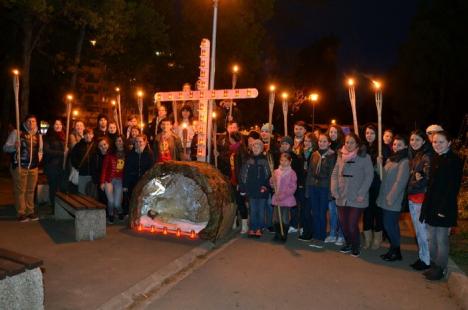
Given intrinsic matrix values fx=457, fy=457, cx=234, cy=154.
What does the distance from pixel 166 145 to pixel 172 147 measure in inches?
5.0

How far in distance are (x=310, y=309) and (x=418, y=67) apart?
3529 cm

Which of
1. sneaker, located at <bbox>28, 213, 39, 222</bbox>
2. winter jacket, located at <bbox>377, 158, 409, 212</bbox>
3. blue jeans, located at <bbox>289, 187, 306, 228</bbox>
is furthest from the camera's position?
sneaker, located at <bbox>28, 213, 39, 222</bbox>

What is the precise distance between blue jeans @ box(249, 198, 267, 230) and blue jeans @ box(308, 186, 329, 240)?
2.80ft

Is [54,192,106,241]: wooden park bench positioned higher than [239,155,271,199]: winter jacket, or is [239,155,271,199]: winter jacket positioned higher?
[239,155,271,199]: winter jacket

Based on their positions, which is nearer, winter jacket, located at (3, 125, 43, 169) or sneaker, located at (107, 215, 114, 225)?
winter jacket, located at (3, 125, 43, 169)

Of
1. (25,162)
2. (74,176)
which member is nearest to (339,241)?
(74,176)

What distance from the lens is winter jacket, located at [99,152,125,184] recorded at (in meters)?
9.08

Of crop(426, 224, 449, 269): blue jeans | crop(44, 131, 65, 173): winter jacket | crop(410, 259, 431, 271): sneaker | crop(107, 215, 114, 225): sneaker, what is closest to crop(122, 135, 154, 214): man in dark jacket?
crop(107, 215, 114, 225): sneaker

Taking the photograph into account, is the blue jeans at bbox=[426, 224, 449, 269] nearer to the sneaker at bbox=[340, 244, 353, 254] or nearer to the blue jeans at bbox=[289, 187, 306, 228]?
the sneaker at bbox=[340, 244, 353, 254]

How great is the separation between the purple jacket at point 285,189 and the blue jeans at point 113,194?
3.25 metres

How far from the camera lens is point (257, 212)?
8258 mm

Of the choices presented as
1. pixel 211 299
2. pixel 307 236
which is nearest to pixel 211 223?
pixel 307 236

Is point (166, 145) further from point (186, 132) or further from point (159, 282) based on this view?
point (159, 282)

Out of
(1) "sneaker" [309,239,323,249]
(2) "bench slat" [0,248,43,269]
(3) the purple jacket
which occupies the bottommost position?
(1) "sneaker" [309,239,323,249]
